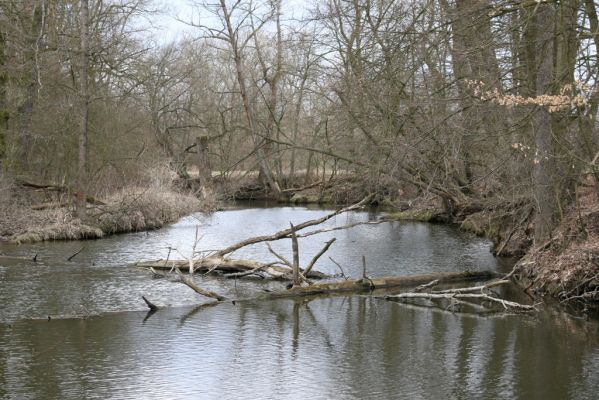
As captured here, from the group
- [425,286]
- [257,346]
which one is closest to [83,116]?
[425,286]

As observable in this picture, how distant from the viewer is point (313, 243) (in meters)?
21.3

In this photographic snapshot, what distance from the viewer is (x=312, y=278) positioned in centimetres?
1595

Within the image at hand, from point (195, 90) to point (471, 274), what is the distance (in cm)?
2931

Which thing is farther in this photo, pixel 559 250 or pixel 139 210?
pixel 139 210

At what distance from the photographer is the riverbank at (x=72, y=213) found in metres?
21.8

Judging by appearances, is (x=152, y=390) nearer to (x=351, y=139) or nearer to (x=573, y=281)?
(x=573, y=281)

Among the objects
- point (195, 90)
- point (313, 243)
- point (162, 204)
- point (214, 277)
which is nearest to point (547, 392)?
point (214, 277)

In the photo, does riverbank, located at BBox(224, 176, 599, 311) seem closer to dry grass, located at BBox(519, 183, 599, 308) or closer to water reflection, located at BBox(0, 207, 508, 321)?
dry grass, located at BBox(519, 183, 599, 308)

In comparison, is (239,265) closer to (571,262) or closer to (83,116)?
(571,262)

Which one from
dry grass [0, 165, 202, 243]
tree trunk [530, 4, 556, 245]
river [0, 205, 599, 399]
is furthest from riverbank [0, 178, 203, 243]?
tree trunk [530, 4, 556, 245]

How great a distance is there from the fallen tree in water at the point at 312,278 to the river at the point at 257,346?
0.97 feet

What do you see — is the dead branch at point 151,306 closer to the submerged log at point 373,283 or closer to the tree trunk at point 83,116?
the submerged log at point 373,283

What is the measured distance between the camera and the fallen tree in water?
13.4 meters

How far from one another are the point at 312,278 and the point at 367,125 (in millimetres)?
4691
